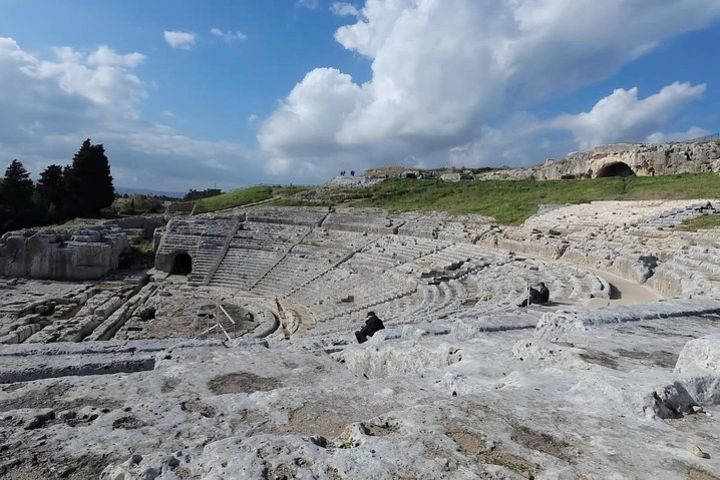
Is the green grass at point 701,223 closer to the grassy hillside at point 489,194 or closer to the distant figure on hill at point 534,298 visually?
the grassy hillside at point 489,194

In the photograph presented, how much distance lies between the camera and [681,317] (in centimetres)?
614

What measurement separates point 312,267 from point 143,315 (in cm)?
762

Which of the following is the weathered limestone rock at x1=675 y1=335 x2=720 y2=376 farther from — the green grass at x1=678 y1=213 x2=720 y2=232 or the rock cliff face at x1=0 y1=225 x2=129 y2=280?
the rock cliff face at x1=0 y1=225 x2=129 y2=280

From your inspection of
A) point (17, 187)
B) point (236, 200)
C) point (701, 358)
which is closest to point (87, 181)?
point (17, 187)

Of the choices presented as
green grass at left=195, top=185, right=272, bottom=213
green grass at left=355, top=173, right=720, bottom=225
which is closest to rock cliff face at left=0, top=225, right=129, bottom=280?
green grass at left=195, top=185, right=272, bottom=213

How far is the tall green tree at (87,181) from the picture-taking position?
115 ft

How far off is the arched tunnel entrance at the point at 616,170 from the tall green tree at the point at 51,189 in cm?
4080

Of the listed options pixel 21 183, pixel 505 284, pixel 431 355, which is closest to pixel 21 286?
pixel 21 183

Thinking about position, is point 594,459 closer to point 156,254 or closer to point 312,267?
point 312,267

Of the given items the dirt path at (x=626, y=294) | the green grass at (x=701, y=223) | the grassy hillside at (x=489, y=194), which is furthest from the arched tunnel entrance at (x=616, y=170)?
the dirt path at (x=626, y=294)

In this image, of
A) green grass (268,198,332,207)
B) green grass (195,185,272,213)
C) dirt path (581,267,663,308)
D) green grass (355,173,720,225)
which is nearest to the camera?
dirt path (581,267,663,308)

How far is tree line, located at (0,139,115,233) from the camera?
3212cm

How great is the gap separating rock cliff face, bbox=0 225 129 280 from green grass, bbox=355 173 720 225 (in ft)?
58.2

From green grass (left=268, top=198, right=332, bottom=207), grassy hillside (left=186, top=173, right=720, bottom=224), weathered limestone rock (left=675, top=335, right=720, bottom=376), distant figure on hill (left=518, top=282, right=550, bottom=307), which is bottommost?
distant figure on hill (left=518, top=282, right=550, bottom=307)
